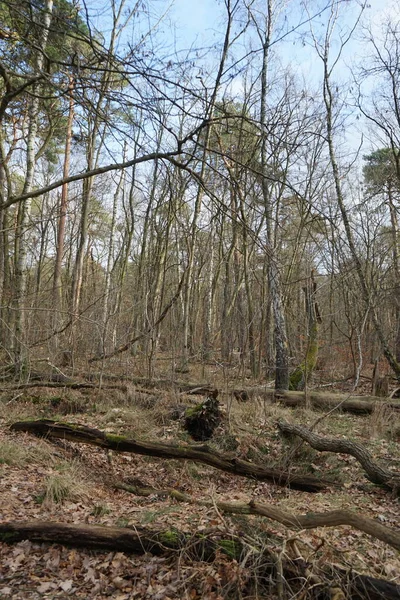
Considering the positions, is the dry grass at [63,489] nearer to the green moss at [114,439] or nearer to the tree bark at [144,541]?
the tree bark at [144,541]

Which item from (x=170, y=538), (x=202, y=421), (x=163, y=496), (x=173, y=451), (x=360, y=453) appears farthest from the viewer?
(x=202, y=421)

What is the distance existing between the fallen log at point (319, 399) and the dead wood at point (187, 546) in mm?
5340

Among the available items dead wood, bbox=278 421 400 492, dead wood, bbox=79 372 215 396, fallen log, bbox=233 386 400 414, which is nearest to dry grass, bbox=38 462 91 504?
dead wood, bbox=278 421 400 492

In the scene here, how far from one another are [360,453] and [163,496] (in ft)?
8.17

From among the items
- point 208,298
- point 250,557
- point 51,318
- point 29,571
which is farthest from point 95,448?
point 208,298

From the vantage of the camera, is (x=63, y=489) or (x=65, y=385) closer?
(x=63, y=489)

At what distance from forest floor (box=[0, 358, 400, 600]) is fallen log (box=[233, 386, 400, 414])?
1.40 feet

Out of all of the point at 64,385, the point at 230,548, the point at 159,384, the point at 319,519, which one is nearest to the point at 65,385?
the point at 64,385

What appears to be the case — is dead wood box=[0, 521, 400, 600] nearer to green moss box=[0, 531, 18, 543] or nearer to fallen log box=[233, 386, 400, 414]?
green moss box=[0, 531, 18, 543]

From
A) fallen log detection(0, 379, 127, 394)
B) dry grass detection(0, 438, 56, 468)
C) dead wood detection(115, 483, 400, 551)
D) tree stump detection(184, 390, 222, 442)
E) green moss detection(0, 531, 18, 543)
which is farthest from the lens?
fallen log detection(0, 379, 127, 394)

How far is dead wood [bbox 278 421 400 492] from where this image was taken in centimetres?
497

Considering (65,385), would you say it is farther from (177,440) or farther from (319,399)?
(319,399)

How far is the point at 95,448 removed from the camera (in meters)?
6.02

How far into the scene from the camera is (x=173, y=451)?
5.45 metres
